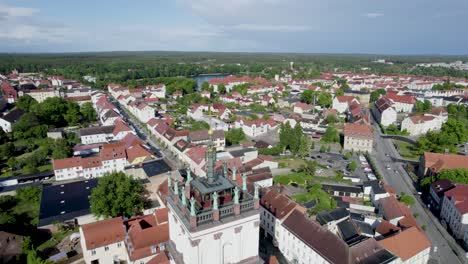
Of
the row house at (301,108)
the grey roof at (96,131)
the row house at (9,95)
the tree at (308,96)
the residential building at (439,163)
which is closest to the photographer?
the residential building at (439,163)

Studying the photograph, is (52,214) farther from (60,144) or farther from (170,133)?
(170,133)

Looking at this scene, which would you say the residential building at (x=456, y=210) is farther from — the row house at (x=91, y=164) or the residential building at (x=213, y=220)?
the row house at (x=91, y=164)

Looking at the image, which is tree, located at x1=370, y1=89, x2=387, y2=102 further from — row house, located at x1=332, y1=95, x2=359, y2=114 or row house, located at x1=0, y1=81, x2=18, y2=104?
row house, located at x1=0, y1=81, x2=18, y2=104

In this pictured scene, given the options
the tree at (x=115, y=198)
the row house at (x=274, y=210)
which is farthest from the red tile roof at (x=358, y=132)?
the tree at (x=115, y=198)

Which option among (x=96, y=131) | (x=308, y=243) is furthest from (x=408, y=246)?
(x=96, y=131)

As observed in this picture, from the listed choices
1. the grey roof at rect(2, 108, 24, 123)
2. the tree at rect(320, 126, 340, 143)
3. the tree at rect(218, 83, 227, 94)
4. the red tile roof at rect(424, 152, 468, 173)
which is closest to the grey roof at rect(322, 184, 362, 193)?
the red tile roof at rect(424, 152, 468, 173)

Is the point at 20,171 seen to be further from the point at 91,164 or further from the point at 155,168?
the point at 155,168
